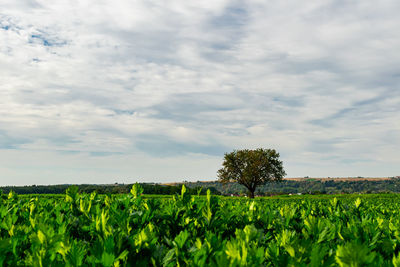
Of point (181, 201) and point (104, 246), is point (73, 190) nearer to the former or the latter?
point (181, 201)

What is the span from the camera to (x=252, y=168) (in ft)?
267

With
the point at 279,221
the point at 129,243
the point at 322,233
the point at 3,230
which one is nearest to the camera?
the point at 129,243

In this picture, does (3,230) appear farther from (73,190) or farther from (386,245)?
(386,245)

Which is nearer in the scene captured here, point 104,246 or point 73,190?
point 104,246

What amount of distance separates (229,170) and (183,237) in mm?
82075

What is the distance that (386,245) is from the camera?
2797 millimetres

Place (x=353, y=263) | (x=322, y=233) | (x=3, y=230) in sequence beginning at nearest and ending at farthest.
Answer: (x=353, y=263) < (x=322, y=233) < (x=3, y=230)

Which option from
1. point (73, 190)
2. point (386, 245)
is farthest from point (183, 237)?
point (73, 190)

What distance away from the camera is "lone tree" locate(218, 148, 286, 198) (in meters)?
82.0

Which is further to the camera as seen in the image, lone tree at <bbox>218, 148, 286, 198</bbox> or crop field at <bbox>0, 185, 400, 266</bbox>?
lone tree at <bbox>218, 148, 286, 198</bbox>

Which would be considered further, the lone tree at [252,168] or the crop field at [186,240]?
the lone tree at [252,168]

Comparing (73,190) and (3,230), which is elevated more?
(73,190)

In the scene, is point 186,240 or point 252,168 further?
point 252,168

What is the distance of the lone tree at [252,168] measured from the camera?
82.0m
